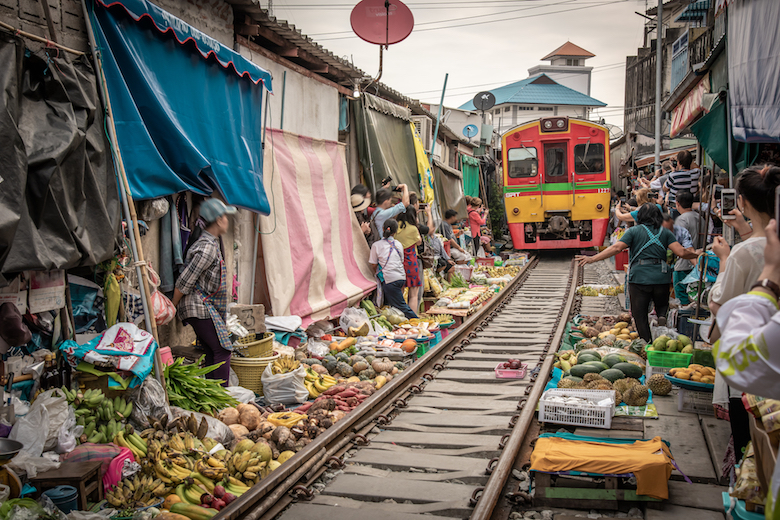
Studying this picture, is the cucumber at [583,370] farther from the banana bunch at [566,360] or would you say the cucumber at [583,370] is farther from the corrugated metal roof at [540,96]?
the corrugated metal roof at [540,96]

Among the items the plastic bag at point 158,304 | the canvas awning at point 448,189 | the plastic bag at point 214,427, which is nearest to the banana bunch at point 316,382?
the plastic bag at point 214,427

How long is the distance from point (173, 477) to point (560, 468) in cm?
260

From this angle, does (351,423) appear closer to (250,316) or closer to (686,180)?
(250,316)

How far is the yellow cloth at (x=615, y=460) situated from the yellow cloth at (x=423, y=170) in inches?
401

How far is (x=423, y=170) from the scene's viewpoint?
14.5 meters

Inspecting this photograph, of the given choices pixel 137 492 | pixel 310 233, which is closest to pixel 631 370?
pixel 137 492

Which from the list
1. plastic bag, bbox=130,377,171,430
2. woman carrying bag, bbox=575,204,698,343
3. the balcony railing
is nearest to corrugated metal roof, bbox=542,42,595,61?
the balcony railing

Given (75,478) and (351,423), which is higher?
(75,478)

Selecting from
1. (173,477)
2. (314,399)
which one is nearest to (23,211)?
(173,477)

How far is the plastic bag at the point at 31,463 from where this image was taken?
12.3 ft

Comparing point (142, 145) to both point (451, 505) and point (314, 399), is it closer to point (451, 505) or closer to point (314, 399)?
point (314, 399)

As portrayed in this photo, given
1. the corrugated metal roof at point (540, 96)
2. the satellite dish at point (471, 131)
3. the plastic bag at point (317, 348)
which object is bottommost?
the plastic bag at point (317, 348)

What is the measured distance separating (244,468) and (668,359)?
4.07 meters

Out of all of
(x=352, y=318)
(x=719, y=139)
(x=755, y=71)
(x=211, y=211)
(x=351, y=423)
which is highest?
(x=755, y=71)
